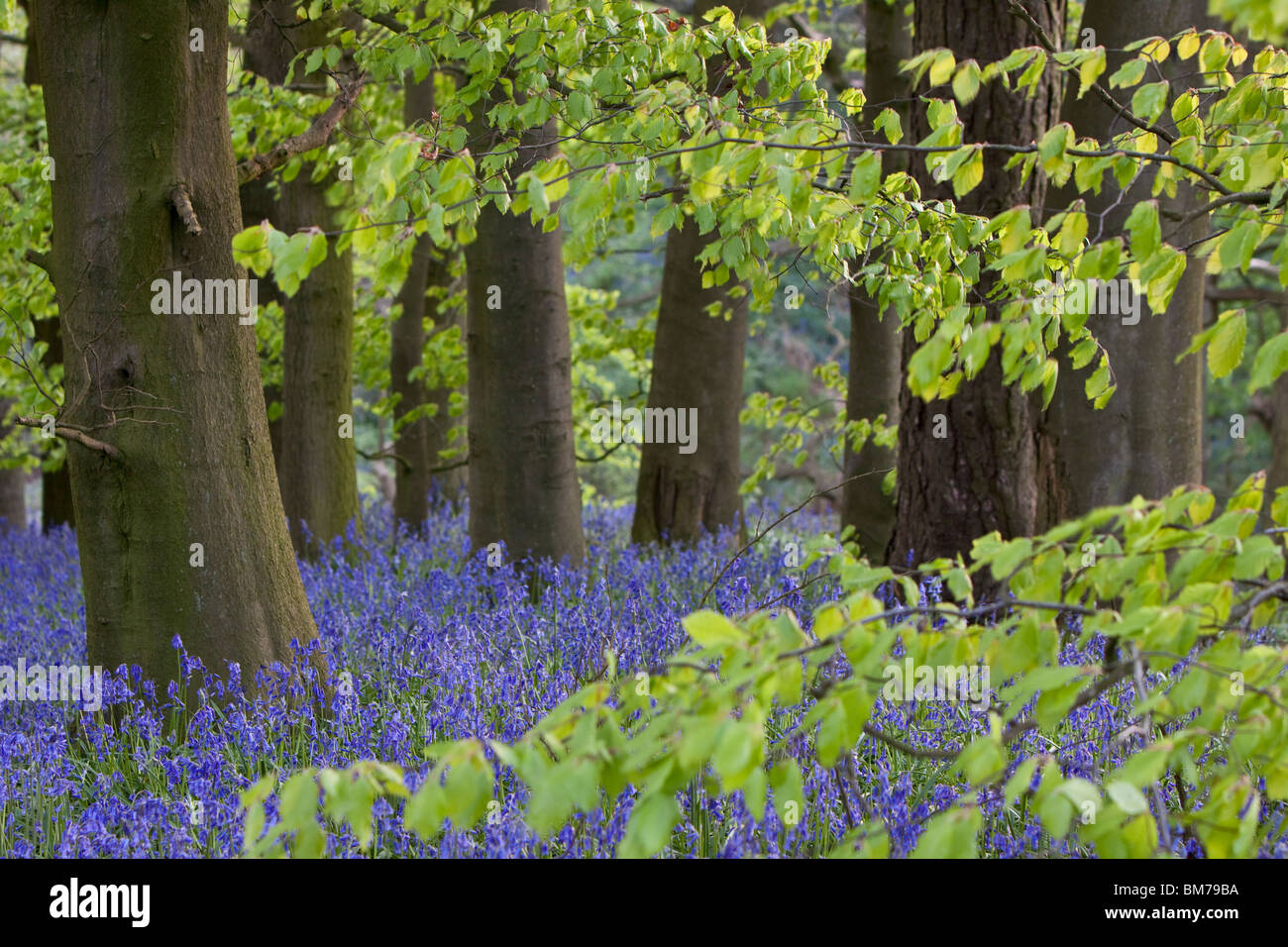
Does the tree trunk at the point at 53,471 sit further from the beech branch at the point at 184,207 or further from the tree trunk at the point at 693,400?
the beech branch at the point at 184,207

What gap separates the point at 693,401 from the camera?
8.48m

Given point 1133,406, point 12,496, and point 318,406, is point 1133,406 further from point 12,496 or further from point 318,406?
point 12,496

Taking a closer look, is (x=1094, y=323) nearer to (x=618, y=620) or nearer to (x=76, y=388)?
(x=618, y=620)

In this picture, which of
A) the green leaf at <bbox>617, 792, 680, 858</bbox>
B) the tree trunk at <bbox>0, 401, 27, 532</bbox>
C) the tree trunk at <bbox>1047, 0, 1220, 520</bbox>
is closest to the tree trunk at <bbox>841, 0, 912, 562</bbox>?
the tree trunk at <bbox>1047, 0, 1220, 520</bbox>

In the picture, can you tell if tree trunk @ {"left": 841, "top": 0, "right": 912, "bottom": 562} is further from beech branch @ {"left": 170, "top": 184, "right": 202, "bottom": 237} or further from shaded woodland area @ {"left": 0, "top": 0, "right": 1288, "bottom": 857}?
beech branch @ {"left": 170, "top": 184, "right": 202, "bottom": 237}

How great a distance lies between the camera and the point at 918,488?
18.2 ft

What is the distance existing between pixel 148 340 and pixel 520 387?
271 centimetres

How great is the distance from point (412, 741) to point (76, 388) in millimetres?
1753

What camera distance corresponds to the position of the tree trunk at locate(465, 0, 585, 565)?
6219mm

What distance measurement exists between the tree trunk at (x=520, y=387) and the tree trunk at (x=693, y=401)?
210cm
